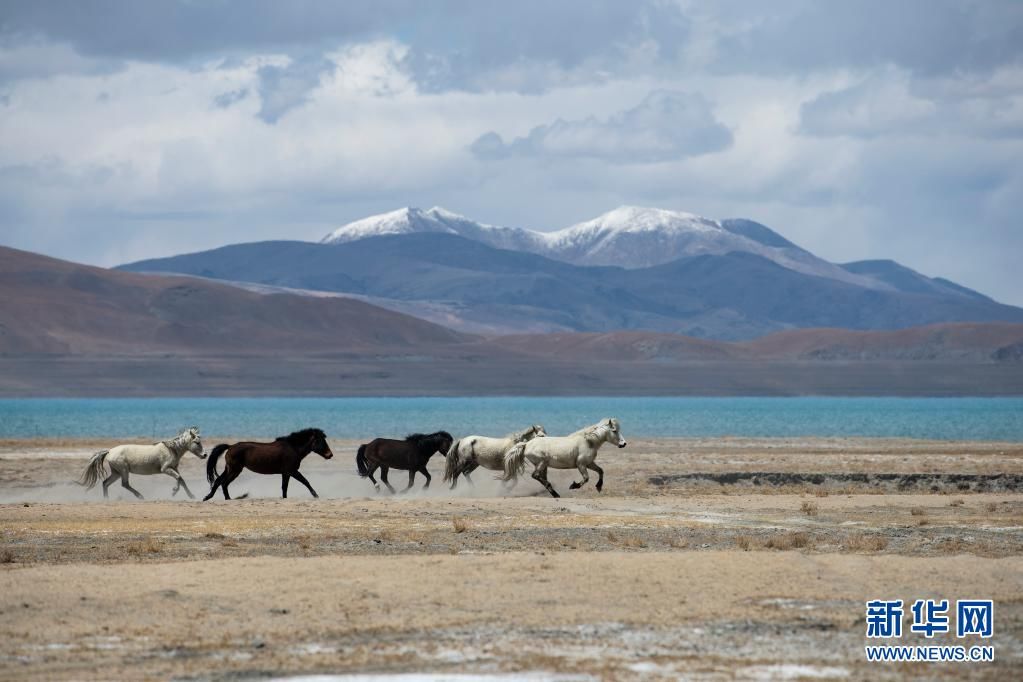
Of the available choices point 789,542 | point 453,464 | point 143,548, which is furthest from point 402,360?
point 143,548

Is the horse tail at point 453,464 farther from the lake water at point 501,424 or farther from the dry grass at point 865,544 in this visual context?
the lake water at point 501,424

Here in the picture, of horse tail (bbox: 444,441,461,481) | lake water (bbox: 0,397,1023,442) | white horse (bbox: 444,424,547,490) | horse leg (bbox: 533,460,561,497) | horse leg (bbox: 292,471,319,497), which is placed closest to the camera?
horse leg (bbox: 292,471,319,497)

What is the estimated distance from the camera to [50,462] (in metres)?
38.6

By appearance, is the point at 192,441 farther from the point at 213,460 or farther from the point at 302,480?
the point at 302,480

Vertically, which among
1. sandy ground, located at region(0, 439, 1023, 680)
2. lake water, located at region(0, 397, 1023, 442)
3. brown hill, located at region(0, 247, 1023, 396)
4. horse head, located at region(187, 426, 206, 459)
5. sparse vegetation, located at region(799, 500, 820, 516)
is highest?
brown hill, located at region(0, 247, 1023, 396)

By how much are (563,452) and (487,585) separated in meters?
10.8

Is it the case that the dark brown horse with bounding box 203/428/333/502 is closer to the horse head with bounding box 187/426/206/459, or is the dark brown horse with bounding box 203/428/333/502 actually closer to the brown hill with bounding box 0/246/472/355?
the horse head with bounding box 187/426/206/459

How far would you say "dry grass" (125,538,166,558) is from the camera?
1686 centimetres

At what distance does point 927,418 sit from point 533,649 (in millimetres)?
79692

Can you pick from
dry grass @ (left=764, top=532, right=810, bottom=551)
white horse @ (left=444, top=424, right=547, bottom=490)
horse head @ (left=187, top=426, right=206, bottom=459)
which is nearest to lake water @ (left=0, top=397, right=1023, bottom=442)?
white horse @ (left=444, top=424, right=547, bottom=490)

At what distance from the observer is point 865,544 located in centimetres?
1762

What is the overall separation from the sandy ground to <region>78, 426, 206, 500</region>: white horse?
6.09 ft

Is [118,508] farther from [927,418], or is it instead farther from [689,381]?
[689,381]

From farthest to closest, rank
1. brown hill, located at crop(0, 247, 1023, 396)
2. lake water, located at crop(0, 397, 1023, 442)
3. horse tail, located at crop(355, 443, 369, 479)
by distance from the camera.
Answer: brown hill, located at crop(0, 247, 1023, 396)
lake water, located at crop(0, 397, 1023, 442)
horse tail, located at crop(355, 443, 369, 479)
